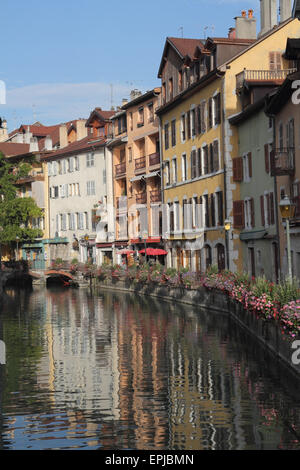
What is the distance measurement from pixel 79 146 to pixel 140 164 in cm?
1563

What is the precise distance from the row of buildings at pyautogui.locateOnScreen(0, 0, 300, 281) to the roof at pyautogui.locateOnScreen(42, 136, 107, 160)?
9.1 inches

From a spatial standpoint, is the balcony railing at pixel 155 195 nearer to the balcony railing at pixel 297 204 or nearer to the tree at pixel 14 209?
the tree at pixel 14 209

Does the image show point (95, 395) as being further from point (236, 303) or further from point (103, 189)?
point (103, 189)

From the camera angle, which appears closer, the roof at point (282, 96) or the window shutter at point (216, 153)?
the roof at point (282, 96)

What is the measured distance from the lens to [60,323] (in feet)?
128

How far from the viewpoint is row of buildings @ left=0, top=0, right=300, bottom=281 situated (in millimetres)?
39344

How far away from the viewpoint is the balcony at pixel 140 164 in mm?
66125

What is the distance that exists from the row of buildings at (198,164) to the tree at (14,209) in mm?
2071

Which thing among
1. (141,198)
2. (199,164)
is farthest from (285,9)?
(141,198)

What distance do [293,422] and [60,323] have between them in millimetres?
23769

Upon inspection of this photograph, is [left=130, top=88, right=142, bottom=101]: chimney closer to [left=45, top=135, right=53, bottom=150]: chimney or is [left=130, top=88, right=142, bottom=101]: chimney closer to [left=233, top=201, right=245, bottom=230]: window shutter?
[left=45, top=135, right=53, bottom=150]: chimney

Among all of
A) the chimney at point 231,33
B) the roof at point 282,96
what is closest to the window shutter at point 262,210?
the roof at point 282,96

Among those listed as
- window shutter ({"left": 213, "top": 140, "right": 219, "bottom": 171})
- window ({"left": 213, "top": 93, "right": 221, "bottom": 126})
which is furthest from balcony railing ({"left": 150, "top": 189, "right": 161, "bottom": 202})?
window ({"left": 213, "top": 93, "right": 221, "bottom": 126})

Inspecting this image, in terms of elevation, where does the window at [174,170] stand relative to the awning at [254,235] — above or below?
above
